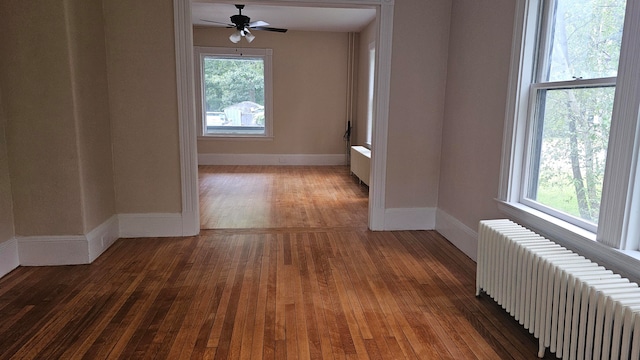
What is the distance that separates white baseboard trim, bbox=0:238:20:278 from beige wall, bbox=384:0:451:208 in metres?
3.27

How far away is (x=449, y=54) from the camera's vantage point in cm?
A: 399

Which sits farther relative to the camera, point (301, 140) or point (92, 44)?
point (301, 140)

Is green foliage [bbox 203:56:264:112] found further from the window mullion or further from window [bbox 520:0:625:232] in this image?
the window mullion

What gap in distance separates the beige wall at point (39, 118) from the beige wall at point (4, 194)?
0.10ft

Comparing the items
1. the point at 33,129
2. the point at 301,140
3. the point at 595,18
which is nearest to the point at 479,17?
the point at 595,18

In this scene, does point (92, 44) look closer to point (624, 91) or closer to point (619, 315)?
point (624, 91)

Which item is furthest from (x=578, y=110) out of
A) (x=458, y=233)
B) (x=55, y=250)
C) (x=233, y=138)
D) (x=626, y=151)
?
(x=233, y=138)

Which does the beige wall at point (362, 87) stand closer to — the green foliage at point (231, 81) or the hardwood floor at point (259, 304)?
the green foliage at point (231, 81)

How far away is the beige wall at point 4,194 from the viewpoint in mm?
3012

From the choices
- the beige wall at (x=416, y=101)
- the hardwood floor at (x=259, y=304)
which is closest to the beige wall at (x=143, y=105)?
the hardwood floor at (x=259, y=304)

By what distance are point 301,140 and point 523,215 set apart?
6.52 metres

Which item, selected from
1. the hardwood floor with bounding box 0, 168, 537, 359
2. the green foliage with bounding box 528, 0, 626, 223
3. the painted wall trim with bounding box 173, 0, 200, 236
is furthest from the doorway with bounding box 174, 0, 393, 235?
the green foliage with bounding box 528, 0, 626, 223

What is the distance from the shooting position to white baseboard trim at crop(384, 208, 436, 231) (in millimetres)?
4281

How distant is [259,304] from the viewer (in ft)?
8.70
